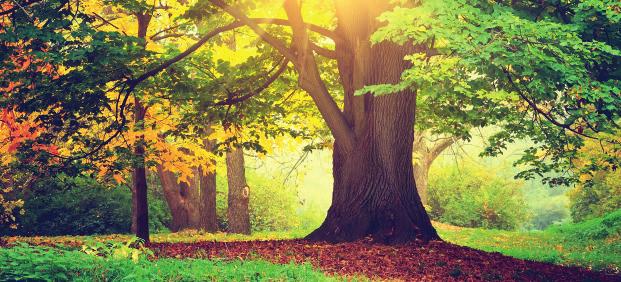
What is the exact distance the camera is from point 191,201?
21234 millimetres

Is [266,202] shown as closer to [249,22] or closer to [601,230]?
[601,230]

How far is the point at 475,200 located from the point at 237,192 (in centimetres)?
1258

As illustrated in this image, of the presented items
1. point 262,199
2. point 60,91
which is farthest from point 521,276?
Answer: point 262,199

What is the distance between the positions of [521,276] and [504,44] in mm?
3223

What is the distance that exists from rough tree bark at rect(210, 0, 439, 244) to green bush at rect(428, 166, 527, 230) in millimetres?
14793

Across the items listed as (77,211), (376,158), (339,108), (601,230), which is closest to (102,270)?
(376,158)

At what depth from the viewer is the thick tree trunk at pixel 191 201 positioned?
19.4 metres

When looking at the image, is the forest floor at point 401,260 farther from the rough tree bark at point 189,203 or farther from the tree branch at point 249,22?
the rough tree bark at point 189,203

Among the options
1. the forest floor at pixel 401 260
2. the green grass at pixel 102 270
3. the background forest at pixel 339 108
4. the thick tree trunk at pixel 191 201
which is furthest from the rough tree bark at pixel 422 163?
the green grass at pixel 102 270

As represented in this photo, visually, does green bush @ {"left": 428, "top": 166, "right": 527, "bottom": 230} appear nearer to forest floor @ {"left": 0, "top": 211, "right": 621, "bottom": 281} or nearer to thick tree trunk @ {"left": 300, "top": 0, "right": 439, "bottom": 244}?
forest floor @ {"left": 0, "top": 211, "right": 621, "bottom": 281}

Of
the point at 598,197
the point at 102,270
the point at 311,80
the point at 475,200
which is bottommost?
the point at 102,270

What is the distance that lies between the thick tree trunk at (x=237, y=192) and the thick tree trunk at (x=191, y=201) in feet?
2.69

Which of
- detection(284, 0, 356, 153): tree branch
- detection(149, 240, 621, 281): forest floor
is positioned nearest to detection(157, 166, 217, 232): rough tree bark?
detection(284, 0, 356, 153): tree branch

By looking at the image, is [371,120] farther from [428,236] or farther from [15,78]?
[15,78]
